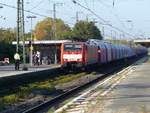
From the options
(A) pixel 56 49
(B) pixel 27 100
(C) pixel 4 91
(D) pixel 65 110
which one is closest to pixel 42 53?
(A) pixel 56 49

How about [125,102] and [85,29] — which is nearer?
[125,102]

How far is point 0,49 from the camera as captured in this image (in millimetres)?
81188

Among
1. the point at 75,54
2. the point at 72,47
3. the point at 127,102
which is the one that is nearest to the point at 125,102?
the point at 127,102

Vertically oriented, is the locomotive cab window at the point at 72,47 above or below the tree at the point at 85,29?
below

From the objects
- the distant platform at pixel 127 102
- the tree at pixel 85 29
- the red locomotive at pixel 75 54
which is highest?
the tree at pixel 85 29

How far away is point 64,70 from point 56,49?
71.3 feet

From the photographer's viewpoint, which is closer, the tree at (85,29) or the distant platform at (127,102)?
the distant platform at (127,102)

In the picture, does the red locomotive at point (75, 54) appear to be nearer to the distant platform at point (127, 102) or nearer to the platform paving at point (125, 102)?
the distant platform at point (127, 102)

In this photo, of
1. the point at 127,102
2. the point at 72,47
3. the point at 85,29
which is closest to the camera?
the point at 127,102

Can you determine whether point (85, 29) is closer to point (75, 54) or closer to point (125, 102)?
point (75, 54)

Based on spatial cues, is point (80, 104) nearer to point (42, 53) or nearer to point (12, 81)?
point (12, 81)

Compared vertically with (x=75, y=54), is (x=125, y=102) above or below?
below

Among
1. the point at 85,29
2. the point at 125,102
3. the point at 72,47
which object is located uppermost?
the point at 85,29

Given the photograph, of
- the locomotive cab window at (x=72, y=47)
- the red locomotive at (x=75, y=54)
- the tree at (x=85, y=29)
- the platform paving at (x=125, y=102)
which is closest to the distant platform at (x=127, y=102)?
the platform paving at (x=125, y=102)
